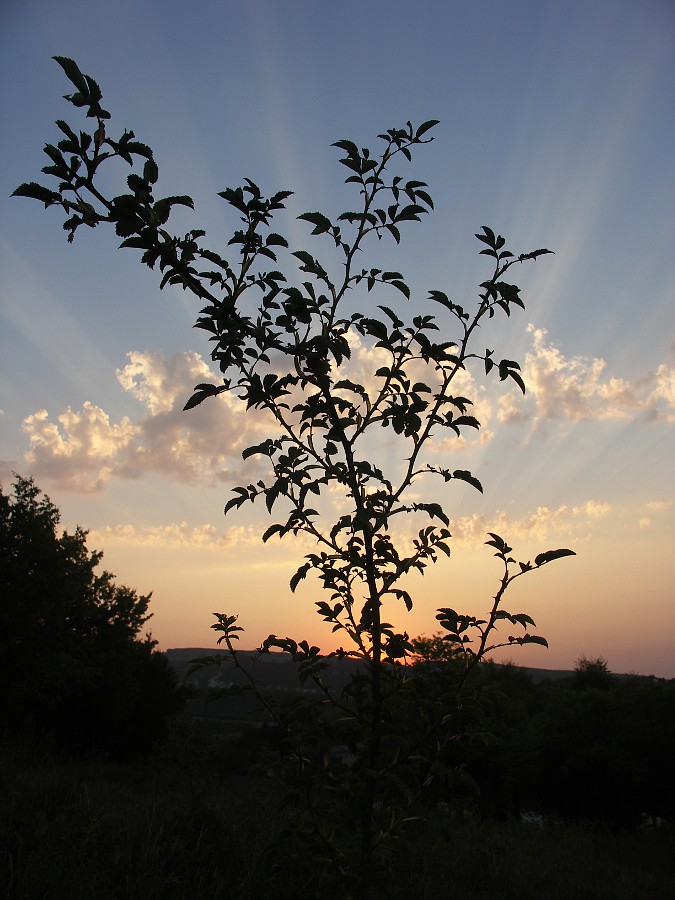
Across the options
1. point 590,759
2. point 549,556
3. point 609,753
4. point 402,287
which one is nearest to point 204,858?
point 549,556

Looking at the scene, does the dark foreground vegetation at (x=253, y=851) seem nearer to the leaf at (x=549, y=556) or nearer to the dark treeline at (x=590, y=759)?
the leaf at (x=549, y=556)

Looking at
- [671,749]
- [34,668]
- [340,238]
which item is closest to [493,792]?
[671,749]

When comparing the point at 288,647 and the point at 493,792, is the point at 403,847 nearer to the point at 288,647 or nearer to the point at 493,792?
the point at 288,647

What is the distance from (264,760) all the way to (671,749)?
29650mm

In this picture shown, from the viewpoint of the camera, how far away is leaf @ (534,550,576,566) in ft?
9.81

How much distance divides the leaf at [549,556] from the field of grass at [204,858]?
1751mm

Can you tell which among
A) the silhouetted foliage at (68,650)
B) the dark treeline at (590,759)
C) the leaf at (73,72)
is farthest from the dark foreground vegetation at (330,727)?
the silhouetted foliage at (68,650)

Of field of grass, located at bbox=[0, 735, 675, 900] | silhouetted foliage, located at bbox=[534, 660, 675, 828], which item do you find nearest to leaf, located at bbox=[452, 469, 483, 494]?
field of grass, located at bbox=[0, 735, 675, 900]

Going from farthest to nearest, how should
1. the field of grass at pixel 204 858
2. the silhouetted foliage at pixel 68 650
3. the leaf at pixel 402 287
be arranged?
the silhouetted foliage at pixel 68 650
the field of grass at pixel 204 858
the leaf at pixel 402 287

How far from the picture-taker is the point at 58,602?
106 ft

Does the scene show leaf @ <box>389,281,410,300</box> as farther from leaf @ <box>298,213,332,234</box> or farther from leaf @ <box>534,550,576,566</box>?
leaf @ <box>534,550,576,566</box>

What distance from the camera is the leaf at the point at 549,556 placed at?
299 centimetres

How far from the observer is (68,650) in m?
33.2

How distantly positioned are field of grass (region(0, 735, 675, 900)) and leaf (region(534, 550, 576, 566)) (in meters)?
1.75
